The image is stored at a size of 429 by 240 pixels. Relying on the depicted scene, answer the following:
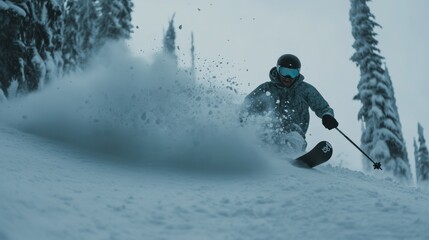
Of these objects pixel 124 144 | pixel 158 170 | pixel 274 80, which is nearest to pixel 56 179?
pixel 158 170

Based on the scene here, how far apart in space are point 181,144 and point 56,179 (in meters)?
2.24

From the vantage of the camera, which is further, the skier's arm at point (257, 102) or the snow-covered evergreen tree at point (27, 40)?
the snow-covered evergreen tree at point (27, 40)

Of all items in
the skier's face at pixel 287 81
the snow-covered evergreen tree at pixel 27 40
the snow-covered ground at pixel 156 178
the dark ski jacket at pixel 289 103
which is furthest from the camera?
the snow-covered evergreen tree at pixel 27 40

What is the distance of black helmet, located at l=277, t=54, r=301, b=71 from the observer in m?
7.54

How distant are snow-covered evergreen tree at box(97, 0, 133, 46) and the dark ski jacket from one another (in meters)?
22.9

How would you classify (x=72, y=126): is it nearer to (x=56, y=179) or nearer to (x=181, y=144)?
(x=181, y=144)

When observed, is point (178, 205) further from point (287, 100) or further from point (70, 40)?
point (70, 40)

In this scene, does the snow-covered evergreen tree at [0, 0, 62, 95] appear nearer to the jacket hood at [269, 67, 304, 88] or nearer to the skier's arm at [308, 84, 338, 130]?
the jacket hood at [269, 67, 304, 88]

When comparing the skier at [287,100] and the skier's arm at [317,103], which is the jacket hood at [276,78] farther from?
the skier's arm at [317,103]

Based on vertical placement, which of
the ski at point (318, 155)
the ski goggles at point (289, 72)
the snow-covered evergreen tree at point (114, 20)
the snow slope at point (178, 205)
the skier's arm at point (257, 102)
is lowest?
the snow slope at point (178, 205)

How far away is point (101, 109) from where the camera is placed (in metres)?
6.70

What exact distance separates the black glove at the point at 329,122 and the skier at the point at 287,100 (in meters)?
0.02

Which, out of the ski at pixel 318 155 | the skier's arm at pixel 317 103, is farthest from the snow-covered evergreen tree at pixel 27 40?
the ski at pixel 318 155

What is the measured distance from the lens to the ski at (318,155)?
6047 mm
